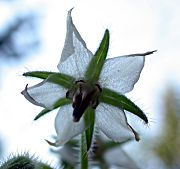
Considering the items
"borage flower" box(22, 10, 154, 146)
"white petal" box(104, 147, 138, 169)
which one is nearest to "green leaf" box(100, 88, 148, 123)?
"borage flower" box(22, 10, 154, 146)

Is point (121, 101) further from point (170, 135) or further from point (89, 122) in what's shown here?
point (170, 135)

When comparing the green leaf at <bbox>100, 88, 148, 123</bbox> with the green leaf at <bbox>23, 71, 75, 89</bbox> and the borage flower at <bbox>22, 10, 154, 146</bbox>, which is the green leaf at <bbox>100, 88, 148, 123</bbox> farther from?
the green leaf at <bbox>23, 71, 75, 89</bbox>

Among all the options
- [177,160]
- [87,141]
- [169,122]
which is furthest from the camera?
[169,122]

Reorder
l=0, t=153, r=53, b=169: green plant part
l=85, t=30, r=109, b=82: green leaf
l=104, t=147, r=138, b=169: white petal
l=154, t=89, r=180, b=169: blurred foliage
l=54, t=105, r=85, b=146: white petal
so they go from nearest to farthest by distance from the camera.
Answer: l=54, t=105, r=85, b=146: white petal < l=85, t=30, r=109, b=82: green leaf < l=0, t=153, r=53, b=169: green plant part < l=104, t=147, r=138, b=169: white petal < l=154, t=89, r=180, b=169: blurred foliage

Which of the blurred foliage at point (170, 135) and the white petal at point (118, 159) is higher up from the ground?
the white petal at point (118, 159)

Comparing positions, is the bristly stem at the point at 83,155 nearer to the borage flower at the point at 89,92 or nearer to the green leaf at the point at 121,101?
the borage flower at the point at 89,92

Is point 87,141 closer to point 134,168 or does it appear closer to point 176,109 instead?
point 134,168

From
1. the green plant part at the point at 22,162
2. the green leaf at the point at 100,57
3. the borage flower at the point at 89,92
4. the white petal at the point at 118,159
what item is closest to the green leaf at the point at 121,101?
the borage flower at the point at 89,92

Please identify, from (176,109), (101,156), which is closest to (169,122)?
(176,109)
